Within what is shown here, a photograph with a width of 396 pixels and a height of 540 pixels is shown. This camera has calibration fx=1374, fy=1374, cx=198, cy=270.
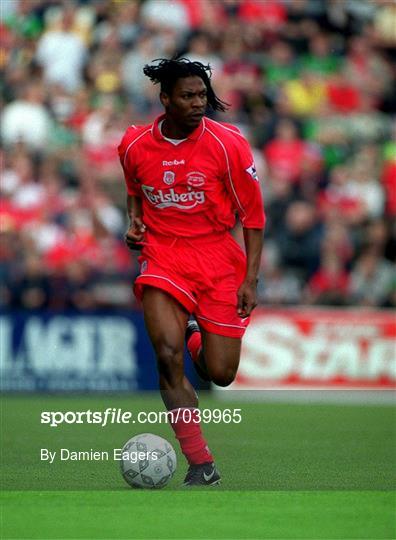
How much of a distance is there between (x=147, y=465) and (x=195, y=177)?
1.82 meters

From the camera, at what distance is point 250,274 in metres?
8.56

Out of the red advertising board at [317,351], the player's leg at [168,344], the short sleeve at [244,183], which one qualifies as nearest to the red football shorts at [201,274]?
the player's leg at [168,344]

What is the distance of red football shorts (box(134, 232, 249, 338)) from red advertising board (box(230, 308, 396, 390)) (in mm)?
7732

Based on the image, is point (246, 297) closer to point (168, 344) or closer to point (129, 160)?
point (168, 344)

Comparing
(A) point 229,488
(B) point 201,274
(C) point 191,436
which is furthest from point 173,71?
(A) point 229,488

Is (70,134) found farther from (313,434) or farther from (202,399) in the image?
(313,434)

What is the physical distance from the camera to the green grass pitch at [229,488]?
6.71 m

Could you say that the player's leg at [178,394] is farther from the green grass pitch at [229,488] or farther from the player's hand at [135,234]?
the player's hand at [135,234]

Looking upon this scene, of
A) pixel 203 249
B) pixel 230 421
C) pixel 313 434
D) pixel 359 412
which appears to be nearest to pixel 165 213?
pixel 203 249

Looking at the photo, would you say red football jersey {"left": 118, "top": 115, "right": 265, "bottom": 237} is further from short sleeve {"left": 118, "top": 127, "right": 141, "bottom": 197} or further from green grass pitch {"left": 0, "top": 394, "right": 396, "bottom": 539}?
green grass pitch {"left": 0, "top": 394, "right": 396, "bottom": 539}

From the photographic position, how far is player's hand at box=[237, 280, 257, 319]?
8.59 m

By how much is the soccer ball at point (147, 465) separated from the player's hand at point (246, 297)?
40.5 inches

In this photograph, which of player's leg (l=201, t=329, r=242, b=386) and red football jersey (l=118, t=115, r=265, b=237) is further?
player's leg (l=201, t=329, r=242, b=386)

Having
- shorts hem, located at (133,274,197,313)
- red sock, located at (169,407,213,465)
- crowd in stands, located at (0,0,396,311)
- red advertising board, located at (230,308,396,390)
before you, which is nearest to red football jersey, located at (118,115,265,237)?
shorts hem, located at (133,274,197,313)
